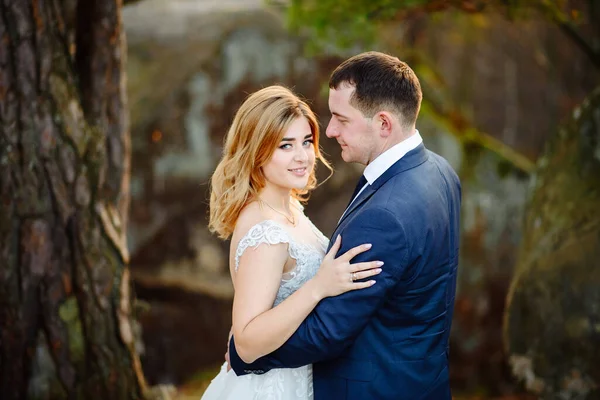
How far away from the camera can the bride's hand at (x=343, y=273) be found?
2.55 meters

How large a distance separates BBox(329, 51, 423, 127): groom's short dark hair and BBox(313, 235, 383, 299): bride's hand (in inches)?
24.9

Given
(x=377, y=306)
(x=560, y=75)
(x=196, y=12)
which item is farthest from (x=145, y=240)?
(x=560, y=75)

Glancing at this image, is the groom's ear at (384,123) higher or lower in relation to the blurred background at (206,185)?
higher

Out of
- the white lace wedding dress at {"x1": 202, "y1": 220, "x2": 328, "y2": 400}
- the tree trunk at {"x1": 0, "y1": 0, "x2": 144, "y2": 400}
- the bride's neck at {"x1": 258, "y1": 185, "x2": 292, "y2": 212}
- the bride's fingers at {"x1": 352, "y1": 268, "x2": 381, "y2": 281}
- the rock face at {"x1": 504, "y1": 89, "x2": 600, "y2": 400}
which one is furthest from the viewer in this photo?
the rock face at {"x1": 504, "y1": 89, "x2": 600, "y2": 400}

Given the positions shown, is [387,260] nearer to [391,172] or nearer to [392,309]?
[392,309]

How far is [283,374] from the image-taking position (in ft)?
10.0

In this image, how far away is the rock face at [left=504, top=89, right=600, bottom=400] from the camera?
14.0 ft

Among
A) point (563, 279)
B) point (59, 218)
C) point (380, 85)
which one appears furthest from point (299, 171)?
point (563, 279)

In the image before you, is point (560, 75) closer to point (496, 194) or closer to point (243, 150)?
point (496, 194)

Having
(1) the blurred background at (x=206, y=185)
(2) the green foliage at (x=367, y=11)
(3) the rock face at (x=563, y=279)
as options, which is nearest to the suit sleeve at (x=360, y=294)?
(3) the rock face at (x=563, y=279)

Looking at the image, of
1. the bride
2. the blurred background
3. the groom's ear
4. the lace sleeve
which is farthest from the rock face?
the lace sleeve

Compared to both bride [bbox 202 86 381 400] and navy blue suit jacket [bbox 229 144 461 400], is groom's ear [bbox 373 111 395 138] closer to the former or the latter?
navy blue suit jacket [bbox 229 144 461 400]

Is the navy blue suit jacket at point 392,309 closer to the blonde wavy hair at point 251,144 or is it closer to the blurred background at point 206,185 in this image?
the blonde wavy hair at point 251,144

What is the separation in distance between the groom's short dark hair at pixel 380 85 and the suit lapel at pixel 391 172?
0.14m
